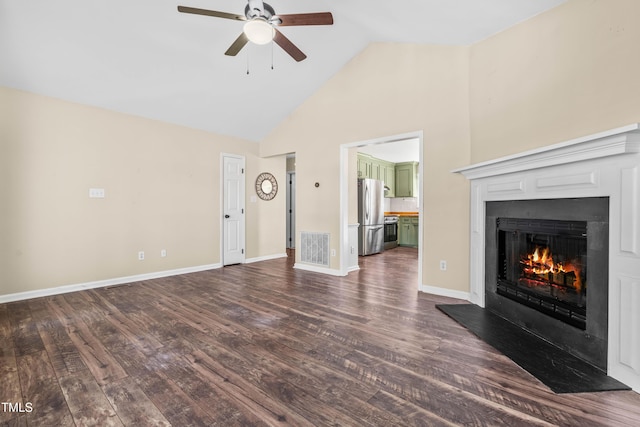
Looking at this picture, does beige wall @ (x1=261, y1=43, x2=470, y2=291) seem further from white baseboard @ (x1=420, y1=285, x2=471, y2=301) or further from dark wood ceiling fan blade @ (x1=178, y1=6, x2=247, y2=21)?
dark wood ceiling fan blade @ (x1=178, y1=6, x2=247, y2=21)

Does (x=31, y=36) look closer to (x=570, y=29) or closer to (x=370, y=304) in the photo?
(x=370, y=304)

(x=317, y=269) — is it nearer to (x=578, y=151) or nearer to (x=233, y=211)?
(x=233, y=211)

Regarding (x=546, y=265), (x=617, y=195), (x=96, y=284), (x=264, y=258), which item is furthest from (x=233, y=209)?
(x=617, y=195)

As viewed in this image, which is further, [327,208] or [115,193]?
[327,208]

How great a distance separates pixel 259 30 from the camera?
2402mm

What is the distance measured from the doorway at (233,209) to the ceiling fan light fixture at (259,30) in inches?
136


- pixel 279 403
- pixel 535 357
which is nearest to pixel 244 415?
pixel 279 403

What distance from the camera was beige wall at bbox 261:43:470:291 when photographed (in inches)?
140

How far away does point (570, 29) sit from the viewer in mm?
2342

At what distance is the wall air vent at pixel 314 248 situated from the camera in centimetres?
498

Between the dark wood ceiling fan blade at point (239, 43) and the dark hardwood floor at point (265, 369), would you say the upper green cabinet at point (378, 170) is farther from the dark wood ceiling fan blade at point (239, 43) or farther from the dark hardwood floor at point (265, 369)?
the dark wood ceiling fan blade at point (239, 43)

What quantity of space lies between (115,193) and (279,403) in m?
4.16

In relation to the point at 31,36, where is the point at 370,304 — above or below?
below

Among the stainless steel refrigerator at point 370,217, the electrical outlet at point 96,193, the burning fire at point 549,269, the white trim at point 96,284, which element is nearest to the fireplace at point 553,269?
the burning fire at point 549,269
